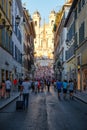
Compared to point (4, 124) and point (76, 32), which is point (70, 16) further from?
point (4, 124)

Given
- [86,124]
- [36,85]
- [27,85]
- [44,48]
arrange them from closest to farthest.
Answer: [86,124], [27,85], [36,85], [44,48]

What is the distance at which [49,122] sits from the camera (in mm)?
15242

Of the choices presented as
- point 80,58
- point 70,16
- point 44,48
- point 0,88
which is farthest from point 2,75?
point 44,48

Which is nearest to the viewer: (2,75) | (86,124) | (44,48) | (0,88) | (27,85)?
(86,124)

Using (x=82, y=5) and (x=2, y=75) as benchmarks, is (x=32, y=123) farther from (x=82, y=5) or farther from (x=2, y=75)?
(x=82, y=5)

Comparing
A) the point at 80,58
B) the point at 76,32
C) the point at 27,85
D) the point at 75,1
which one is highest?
the point at 75,1

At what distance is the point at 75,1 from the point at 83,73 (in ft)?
35.0

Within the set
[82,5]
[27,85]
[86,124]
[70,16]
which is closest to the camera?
[86,124]

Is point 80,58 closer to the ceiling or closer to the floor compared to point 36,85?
closer to the ceiling

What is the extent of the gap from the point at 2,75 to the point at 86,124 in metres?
25.4

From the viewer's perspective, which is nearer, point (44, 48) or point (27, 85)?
point (27, 85)

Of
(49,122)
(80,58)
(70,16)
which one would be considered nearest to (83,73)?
(80,58)

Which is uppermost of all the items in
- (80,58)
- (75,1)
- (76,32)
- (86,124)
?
(75,1)

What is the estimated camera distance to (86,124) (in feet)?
48.0
